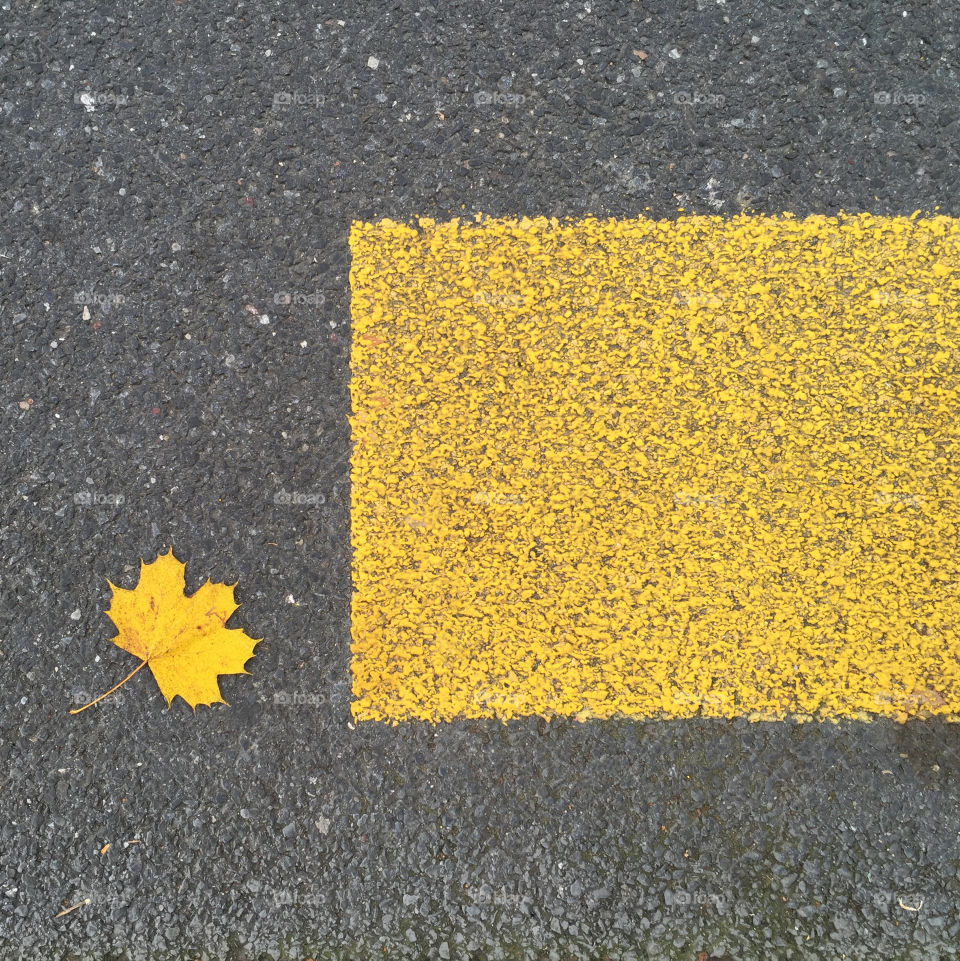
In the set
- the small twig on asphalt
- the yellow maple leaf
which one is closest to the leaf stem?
the yellow maple leaf

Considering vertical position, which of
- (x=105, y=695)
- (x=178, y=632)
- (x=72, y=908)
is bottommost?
(x=72, y=908)

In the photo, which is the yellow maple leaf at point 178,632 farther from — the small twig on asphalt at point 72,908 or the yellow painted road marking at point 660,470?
the small twig on asphalt at point 72,908

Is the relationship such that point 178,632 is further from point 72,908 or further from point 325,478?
point 72,908

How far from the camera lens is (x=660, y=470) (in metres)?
1.88

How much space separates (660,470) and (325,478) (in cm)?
96

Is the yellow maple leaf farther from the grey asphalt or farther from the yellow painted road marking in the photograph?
the yellow painted road marking

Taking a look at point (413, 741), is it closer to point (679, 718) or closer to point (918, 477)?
point (679, 718)

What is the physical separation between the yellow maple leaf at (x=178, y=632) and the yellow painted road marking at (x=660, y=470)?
0.38 m

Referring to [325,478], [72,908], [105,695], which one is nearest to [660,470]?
[325,478]

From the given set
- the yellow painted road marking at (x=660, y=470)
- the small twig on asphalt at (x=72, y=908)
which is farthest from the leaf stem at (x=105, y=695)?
the yellow painted road marking at (x=660, y=470)

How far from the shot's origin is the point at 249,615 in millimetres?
1908

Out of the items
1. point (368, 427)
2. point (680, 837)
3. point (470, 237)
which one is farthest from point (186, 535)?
point (680, 837)

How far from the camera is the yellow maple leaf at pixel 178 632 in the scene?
1.87m

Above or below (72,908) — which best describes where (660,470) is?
above
